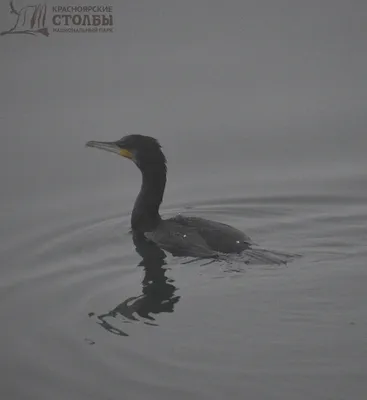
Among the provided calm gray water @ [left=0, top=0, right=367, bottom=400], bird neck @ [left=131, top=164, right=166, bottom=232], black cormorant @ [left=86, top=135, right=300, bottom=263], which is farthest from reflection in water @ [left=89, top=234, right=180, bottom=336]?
bird neck @ [left=131, top=164, right=166, bottom=232]

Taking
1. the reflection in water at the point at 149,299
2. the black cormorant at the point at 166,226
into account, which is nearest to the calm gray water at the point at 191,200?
the reflection in water at the point at 149,299

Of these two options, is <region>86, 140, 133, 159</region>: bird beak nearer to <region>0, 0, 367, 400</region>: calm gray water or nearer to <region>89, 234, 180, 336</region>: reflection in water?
<region>0, 0, 367, 400</region>: calm gray water

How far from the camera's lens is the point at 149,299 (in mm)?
8766

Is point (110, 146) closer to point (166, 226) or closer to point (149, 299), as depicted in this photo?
point (166, 226)

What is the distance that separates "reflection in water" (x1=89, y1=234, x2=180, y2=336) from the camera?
27.1ft

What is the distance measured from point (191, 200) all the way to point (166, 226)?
142 cm

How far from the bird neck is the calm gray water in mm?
281

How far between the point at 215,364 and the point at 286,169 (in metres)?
5.64

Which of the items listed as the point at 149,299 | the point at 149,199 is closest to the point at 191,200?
the point at 149,199

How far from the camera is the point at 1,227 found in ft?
36.3

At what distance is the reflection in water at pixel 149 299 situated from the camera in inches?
325

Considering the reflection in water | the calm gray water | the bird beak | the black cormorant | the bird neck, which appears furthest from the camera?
the bird beak

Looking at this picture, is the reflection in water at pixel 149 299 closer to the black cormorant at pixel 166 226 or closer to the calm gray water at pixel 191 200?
the calm gray water at pixel 191 200

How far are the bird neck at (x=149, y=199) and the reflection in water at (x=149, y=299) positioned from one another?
2.48 ft
